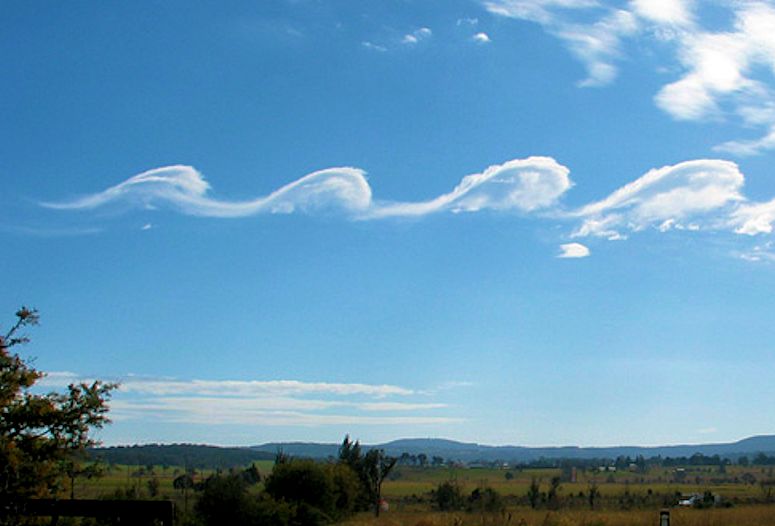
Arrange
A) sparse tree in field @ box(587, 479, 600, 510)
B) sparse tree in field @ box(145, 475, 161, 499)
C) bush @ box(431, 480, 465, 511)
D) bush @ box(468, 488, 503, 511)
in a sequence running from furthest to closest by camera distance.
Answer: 1. bush @ box(431, 480, 465, 511)
2. sparse tree in field @ box(587, 479, 600, 510)
3. sparse tree in field @ box(145, 475, 161, 499)
4. bush @ box(468, 488, 503, 511)

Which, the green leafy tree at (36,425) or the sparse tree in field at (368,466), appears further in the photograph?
the sparse tree in field at (368,466)

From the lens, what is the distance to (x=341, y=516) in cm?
4275

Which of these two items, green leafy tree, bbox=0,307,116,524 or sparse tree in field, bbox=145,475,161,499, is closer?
green leafy tree, bbox=0,307,116,524

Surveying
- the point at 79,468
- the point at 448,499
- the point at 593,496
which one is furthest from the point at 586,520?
the point at 593,496

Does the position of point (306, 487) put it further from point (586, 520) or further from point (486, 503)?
point (586, 520)

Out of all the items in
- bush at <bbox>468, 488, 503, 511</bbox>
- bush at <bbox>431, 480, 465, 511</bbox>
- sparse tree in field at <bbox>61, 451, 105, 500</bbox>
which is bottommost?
bush at <bbox>431, 480, 465, 511</bbox>

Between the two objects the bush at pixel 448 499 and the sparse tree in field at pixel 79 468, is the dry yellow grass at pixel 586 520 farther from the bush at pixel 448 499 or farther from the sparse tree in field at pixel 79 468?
the bush at pixel 448 499

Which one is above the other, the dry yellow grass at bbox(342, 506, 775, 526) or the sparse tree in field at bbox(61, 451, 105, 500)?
the sparse tree in field at bbox(61, 451, 105, 500)

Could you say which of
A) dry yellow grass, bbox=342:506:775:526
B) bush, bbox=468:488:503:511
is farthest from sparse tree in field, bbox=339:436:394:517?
dry yellow grass, bbox=342:506:775:526

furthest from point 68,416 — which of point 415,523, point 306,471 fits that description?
point 306,471

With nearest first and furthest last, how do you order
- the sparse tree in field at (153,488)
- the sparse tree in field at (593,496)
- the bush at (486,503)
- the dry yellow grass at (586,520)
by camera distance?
the dry yellow grass at (586,520) → the bush at (486,503) → the sparse tree in field at (153,488) → the sparse tree in field at (593,496)

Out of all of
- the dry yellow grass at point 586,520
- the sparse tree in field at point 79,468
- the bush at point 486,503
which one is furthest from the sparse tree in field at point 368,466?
the sparse tree in field at point 79,468

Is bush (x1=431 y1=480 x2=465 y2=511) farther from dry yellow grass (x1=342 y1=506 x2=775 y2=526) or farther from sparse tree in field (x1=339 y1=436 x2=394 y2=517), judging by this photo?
dry yellow grass (x1=342 y1=506 x2=775 y2=526)

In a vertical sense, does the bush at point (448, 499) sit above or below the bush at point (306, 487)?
below
